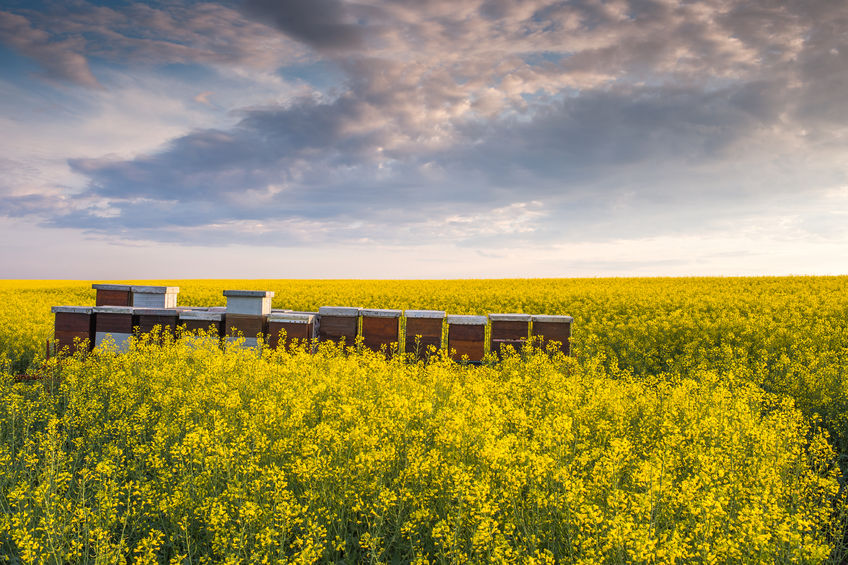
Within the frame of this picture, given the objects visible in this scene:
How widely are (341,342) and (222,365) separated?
353 centimetres

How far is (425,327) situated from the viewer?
37.5ft

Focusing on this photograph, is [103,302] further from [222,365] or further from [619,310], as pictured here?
[619,310]

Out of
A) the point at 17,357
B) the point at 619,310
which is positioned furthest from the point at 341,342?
the point at 619,310

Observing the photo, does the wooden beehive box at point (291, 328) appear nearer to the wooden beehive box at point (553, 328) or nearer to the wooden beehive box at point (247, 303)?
the wooden beehive box at point (247, 303)

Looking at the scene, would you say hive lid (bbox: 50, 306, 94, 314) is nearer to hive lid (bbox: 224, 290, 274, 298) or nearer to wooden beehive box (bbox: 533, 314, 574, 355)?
hive lid (bbox: 224, 290, 274, 298)

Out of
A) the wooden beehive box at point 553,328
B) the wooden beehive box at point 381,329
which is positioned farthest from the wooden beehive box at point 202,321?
the wooden beehive box at point 553,328

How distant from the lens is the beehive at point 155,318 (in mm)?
12023

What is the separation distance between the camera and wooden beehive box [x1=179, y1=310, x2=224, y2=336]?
38.9 ft

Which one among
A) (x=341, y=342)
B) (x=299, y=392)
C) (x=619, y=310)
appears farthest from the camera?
(x=619, y=310)

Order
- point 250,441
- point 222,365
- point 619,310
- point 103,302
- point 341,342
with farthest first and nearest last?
point 619,310, point 103,302, point 341,342, point 222,365, point 250,441

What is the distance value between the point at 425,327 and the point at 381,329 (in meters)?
1.04

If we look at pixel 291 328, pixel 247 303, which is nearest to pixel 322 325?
pixel 291 328

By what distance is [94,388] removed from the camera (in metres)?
8.45

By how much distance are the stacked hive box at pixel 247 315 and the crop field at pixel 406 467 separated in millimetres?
1297
